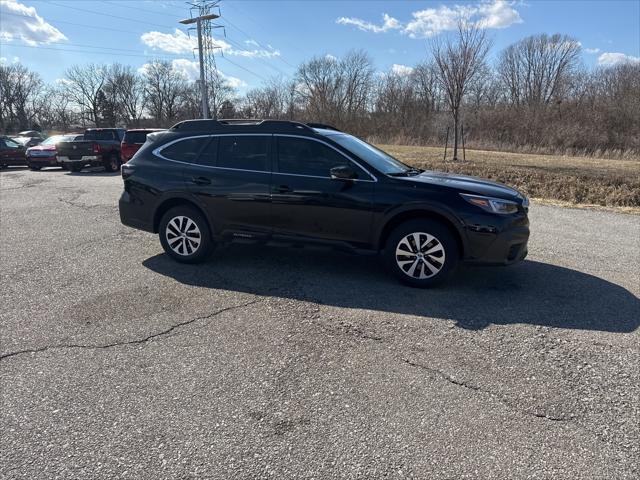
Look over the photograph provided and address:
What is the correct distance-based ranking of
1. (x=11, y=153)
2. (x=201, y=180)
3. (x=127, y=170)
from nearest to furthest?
1. (x=201, y=180)
2. (x=127, y=170)
3. (x=11, y=153)

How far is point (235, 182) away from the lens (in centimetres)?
529

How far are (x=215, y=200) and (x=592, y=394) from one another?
4289 mm

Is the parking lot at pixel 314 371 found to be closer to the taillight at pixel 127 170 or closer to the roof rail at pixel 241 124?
the taillight at pixel 127 170

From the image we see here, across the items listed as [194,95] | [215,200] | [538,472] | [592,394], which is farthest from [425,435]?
[194,95]

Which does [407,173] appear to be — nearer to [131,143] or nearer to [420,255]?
[420,255]

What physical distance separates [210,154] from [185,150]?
15.6 inches

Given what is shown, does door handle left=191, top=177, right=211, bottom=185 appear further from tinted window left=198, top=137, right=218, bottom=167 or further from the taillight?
the taillight

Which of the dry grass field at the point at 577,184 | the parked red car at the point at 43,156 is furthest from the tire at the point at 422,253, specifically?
the parked red car at the point at 43,156

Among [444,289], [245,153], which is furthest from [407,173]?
[245,153]

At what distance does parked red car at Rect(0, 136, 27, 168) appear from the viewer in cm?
2200

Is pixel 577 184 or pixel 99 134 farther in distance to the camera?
pixel 99 134

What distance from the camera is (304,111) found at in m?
59.0

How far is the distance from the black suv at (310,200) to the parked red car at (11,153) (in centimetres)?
2119

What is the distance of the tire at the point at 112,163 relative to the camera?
1881 centimetres
